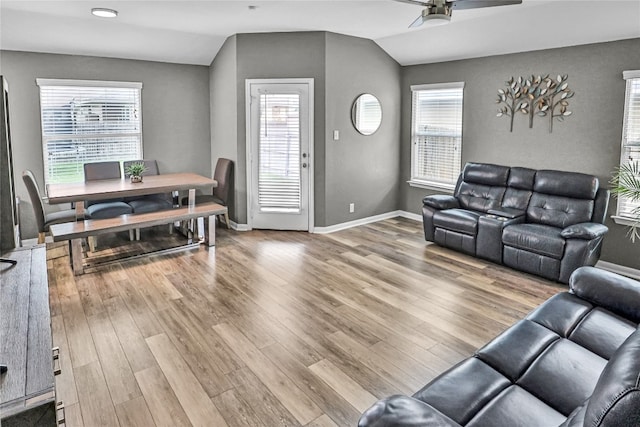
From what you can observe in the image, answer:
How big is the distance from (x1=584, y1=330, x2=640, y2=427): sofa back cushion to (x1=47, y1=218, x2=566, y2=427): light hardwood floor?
1354 mm

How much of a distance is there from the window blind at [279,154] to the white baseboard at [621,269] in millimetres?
3607

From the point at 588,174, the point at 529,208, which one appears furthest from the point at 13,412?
the point at 588,174

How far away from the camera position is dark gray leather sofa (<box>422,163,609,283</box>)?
407 centimetres

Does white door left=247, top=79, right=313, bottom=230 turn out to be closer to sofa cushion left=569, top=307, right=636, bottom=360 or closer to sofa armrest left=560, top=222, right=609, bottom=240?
sofa armrest left=560, top=222, right=609, bottom=240

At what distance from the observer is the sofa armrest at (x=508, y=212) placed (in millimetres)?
4719

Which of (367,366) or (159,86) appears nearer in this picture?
(367,366)

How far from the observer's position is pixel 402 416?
4.49ft

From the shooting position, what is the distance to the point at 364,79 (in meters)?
6.01

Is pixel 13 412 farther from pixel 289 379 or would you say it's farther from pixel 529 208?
pixel 529 208

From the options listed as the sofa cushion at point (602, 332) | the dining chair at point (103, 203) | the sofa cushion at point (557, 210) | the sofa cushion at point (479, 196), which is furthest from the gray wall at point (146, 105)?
the sofa cushion at point (602, 332)

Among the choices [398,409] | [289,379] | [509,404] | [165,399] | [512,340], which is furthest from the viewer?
[289,379]

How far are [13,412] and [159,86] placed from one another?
5720 mm

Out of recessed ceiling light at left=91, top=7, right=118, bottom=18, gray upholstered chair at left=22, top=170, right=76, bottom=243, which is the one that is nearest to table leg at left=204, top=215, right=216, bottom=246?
gray upholstered chair at left=22, top=170, right=76, bottom=243

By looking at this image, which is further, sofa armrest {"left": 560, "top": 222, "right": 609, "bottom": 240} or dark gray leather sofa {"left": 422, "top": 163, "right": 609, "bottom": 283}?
dark gray leather sofa {"left": 422, "top": 163, "right": 609, "bottom": 283}
